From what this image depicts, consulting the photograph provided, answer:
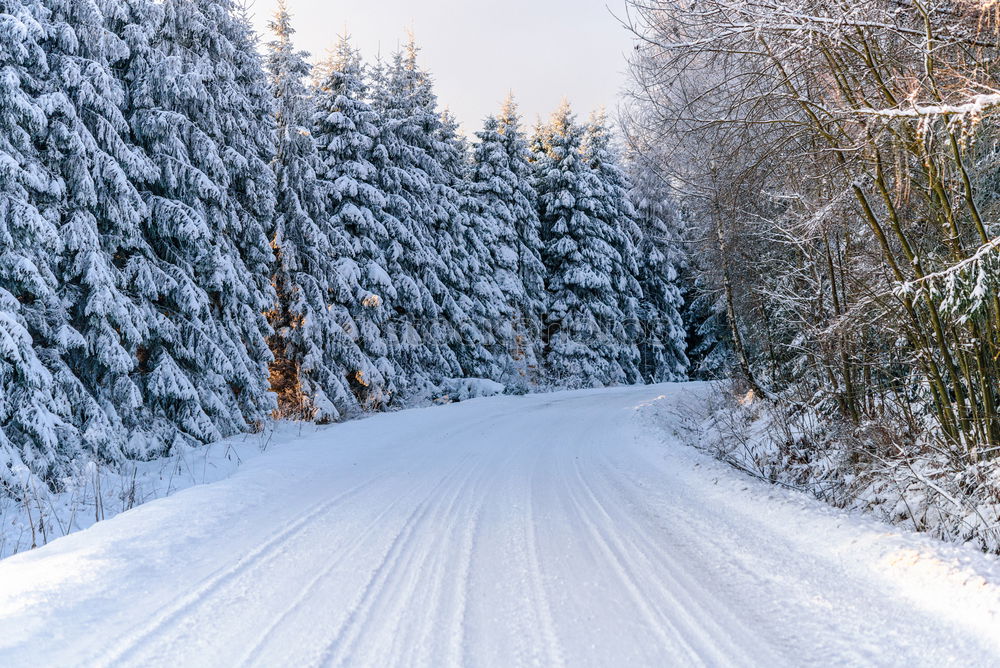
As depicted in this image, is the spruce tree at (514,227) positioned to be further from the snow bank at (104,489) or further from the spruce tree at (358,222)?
the snow bank at (104,489)

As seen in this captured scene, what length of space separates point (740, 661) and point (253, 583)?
120 inches

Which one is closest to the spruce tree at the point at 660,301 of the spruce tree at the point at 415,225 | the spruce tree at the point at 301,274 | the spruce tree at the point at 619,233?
the spruce tree at the point at 619,233

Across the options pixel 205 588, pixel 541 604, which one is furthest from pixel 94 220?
pixel 541 604

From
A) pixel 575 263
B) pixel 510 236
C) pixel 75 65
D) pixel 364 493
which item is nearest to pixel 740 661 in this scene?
pixel 364 493

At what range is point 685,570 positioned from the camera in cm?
403

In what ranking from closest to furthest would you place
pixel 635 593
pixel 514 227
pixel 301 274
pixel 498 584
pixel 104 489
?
pixel 635 593
pixel 498 584
pixel 104 489
pixel 301 274
pixel 514 227

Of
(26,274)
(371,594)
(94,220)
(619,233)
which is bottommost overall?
(371,594)

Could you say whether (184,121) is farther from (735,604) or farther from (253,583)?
(735,604)

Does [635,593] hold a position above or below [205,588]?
below

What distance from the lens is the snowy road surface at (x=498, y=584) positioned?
2.95 meters

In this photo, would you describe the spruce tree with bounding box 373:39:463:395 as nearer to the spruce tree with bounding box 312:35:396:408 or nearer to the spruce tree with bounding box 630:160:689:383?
the spruce tree with bounding box 312:35:396:408

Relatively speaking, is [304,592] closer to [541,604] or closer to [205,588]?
[205,588]

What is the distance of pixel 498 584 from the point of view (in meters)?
3.81

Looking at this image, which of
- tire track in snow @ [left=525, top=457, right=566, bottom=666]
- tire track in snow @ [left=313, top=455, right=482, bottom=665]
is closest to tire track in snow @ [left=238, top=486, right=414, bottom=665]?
tire track in snow @ [left=313, top=455, right=482, bottom=665]
